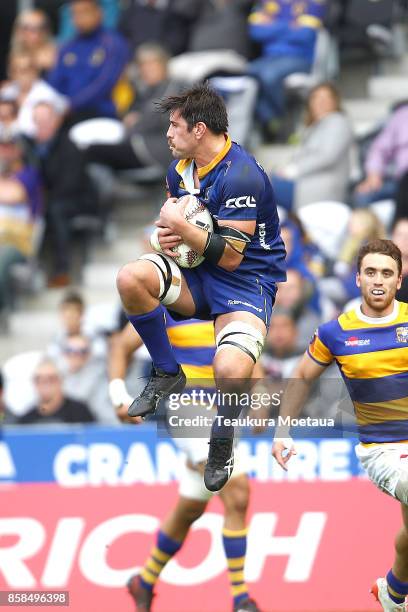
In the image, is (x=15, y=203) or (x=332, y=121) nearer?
(x=332, y=121)

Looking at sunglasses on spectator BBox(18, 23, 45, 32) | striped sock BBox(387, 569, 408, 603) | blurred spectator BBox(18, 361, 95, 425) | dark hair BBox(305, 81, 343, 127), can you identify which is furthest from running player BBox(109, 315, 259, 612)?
sunglasses on spectator BBox(18, 23, 45, 32)

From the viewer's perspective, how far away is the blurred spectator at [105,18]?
1546cm

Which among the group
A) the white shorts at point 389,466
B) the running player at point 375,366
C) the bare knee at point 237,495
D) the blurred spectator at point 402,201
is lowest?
the bare knee at point 237,495

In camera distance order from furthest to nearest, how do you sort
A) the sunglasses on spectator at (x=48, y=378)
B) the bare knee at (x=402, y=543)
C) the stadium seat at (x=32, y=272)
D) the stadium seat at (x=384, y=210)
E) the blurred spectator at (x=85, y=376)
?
the stadium seat at (x=32, y=272)
the stadium seat at (x=384, y=210)
the blurred spectator at (x=85, y=376)
the sunglasses on spectator at (x=48, y=378)
the bare knee at (x=402, y=543)

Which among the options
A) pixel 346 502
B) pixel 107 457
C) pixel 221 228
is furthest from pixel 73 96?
pixel 221 228

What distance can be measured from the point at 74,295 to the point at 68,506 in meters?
3.31

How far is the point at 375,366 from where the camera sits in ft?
26.5

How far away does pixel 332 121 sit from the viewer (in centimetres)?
1302

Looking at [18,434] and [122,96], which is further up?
[122,96]

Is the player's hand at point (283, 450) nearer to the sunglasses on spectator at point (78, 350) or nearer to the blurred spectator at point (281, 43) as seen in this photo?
the sunglasses on spectator at point (78, 350)

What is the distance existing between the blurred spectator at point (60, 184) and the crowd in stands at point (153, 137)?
1cm

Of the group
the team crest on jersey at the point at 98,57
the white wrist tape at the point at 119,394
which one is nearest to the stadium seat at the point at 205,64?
the team crest on jersey at the point at 98,57

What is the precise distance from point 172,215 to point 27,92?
7.41 metres

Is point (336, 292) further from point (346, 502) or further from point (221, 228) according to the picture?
point (221, 228)
